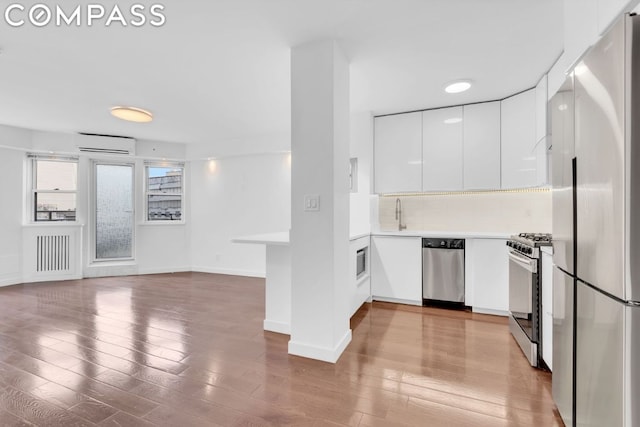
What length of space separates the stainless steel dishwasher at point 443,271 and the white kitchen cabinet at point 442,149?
30.9 inches

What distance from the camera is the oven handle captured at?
2234 millimetres

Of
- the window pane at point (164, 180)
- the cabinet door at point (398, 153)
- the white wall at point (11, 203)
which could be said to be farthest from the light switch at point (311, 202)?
the white wall at point (11, 203)

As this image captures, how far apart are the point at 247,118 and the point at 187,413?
385 cm

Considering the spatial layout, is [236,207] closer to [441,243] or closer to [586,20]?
[441,243]

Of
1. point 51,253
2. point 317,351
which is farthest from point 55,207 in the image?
point 317,351

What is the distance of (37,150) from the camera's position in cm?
512

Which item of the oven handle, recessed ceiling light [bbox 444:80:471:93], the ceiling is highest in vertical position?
the ceiling

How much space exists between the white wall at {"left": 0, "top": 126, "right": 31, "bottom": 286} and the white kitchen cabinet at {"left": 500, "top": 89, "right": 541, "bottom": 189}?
24.3 feet

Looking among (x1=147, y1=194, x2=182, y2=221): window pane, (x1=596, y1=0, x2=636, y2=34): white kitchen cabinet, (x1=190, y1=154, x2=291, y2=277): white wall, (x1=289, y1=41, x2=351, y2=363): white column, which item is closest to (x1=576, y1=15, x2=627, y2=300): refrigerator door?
(x1=596, y1=0, x2=636, y2=34): white kitchen cabinet

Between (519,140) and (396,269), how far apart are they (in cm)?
206

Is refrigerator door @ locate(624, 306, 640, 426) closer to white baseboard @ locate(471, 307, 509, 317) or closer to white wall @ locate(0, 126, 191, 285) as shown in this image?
white baseboard @ locate(471, 307, 509, 317)

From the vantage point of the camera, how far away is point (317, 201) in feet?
7.63

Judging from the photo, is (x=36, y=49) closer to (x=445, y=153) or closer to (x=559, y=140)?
(x=559, y=140)

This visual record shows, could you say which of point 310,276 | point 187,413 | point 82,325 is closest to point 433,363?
point 310,276
